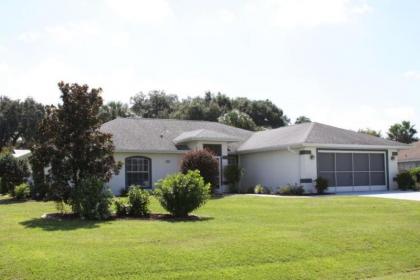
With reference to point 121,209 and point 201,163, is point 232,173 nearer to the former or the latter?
point 201,163

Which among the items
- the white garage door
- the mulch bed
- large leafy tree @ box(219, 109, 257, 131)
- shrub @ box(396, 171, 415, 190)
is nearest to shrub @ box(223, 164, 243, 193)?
the white garage door

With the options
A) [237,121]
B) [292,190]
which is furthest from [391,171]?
[237,121]

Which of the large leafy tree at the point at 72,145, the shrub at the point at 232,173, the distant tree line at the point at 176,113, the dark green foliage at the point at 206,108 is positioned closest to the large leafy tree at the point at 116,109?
the distant tree line at the point at 176,113

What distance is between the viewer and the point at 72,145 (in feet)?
54.4

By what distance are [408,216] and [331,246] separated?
18.3 ft

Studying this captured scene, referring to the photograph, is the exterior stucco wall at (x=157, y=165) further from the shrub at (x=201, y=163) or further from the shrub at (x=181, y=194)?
the shrub at (x=181, y=194)

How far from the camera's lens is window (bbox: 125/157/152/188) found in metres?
28.7

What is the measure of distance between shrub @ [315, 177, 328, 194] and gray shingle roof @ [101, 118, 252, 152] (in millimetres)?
5944

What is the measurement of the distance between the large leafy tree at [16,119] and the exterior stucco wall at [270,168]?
3612 cm

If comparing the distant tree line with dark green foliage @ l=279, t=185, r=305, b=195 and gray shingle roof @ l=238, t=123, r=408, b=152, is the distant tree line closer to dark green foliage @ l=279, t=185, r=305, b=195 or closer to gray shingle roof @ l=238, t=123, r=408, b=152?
gray shingle roof @ l=238, t=123, r=408, b=152

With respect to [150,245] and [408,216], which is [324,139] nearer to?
[408,216]

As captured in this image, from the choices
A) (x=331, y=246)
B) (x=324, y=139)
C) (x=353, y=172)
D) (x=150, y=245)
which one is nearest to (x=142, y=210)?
(x=150, y=245)

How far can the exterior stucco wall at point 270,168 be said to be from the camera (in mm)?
28094

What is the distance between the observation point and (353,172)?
2930cm
